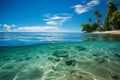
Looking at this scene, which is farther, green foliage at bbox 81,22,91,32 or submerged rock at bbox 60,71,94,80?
green foliage at bbox 81,22,91,32

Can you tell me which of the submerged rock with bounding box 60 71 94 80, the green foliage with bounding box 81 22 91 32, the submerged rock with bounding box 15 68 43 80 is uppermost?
the green foliage with bounding box 81 22 91 32

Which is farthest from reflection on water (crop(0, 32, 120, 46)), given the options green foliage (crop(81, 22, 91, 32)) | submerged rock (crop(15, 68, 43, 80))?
green foliage (crop(81, 22, 91, 32))

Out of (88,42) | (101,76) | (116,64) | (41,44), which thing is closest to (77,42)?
(88,42)

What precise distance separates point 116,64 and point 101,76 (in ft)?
8.24

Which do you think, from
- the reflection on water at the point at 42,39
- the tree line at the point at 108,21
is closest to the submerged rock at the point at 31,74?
the reflection on water at the point at 42,39

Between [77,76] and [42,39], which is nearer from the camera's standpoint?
[77,76]

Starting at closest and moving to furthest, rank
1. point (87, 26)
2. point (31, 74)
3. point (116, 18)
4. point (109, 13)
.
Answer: point (31, 74) < point (116, 18) < point (109, 13) < point (87, 26)

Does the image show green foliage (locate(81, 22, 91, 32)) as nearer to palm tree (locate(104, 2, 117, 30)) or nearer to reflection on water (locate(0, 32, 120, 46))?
palm tree (locate(104, 2, 117, 30))

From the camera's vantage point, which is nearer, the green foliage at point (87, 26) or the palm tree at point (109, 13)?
the palm tree at point (109, 13)

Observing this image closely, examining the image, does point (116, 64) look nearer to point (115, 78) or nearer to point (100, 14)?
point (115, 78)

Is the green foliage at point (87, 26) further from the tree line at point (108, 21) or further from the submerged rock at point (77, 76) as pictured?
the submerged rock at point (77, 76)

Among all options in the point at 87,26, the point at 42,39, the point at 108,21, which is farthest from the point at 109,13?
the point at 42,39

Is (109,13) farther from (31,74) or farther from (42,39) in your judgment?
(31,74)

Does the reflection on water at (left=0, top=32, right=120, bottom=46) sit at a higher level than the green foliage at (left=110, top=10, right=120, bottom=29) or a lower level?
lower
